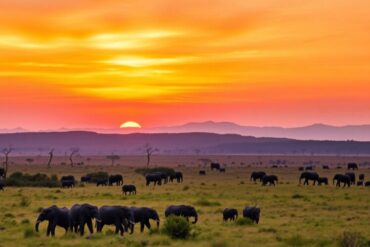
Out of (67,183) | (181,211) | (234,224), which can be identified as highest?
(181,211)

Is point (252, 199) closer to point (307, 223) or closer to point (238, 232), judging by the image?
point (307, 223)

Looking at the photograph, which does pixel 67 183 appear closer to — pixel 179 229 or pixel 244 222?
pixel 244 222

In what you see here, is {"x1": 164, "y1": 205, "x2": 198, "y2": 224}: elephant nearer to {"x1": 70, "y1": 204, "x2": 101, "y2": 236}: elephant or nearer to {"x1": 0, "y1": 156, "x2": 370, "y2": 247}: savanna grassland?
{"x1": 0, "y1": 156, "x2": 370, "y2": 247}: savanna grassland

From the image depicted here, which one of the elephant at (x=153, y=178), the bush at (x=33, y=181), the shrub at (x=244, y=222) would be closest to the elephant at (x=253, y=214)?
the shrub at (x=244, y=222)

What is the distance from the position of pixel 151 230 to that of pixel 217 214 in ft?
30.2

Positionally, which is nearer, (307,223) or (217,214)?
(307,223)

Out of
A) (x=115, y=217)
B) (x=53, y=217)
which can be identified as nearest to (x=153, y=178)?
(x=115, y=217)

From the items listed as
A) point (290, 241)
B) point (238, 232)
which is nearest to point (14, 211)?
point (238, 232)

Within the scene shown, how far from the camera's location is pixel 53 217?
24609mm

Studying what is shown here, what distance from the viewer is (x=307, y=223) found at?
29.7 m

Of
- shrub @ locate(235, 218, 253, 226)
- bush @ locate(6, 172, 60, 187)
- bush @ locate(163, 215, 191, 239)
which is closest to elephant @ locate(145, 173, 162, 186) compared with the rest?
bush @ locate(6, 172, 60, 187)

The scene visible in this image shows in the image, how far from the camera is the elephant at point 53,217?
24.5m

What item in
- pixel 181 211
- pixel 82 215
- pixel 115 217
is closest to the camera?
pixel 82 215

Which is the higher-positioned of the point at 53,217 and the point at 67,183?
the point at 53,217
